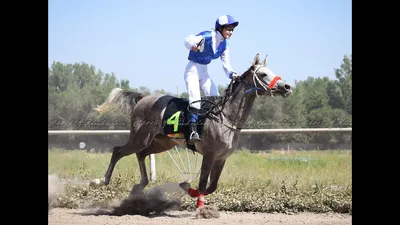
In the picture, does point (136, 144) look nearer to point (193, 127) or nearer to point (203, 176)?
point (193, 127)

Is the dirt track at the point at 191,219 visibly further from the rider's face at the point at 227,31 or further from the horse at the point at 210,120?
the rider's face at the point at 227,31

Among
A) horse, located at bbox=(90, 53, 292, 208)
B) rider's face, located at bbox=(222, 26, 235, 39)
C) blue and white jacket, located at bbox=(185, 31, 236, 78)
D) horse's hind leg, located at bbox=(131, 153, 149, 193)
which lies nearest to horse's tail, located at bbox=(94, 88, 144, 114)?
horse, located at bbox=(90, 53, 292, 208)

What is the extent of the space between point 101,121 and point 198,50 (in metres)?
4.06

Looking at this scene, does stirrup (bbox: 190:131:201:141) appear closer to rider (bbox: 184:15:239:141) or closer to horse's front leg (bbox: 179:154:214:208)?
rider (bbox: 184:15:239:141)

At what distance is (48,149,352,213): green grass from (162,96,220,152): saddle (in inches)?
51.7

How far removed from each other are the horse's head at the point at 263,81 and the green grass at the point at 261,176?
1931 mm

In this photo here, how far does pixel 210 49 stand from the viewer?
27.4 feet

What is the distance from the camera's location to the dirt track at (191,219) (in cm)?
786

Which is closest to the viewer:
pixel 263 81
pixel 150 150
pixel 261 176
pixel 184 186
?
pixel 263 81

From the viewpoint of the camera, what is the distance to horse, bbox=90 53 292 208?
26.6 ft

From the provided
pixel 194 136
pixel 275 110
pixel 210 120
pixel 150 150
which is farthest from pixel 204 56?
pixel 275 110

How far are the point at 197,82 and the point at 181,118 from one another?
0.54 meters
